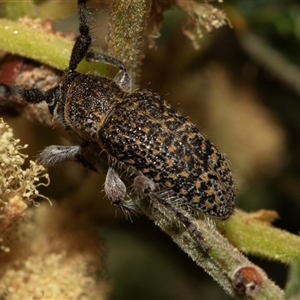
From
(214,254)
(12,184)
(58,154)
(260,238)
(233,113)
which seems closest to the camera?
(214,254)

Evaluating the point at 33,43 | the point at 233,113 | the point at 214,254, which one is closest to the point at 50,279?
the point at 214,254

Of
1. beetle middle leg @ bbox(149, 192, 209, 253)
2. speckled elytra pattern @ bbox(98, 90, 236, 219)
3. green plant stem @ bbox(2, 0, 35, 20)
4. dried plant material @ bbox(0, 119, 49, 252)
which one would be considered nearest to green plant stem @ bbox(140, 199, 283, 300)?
beetle middle leg @ bbox(149, 192, 209, 253)

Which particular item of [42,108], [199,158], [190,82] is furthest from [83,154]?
[190,82]

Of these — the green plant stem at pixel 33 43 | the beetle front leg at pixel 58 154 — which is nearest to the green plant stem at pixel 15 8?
the green plant stem at pixel 33 43

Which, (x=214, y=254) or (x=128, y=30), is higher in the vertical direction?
(x=128, y=30)

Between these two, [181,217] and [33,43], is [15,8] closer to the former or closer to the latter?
[33,43]

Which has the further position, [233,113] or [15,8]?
[233,113]

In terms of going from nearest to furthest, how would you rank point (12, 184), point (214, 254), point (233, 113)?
point (214, 254)
point (12, 184)
point (233, 113)
